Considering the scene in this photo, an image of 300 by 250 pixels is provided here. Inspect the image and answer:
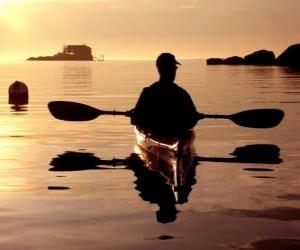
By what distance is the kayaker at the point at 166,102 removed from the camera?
54.0 ft

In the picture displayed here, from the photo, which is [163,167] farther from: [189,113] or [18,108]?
[18,108]

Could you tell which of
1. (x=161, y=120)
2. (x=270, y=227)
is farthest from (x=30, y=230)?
(x=161, y=120)

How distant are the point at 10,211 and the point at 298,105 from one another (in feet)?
102

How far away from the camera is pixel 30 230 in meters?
10.5

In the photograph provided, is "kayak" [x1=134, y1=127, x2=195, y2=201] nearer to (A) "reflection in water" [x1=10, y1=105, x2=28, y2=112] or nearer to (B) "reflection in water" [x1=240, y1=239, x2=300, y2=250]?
(B) "reflection in water" [x1=240, y1=239, x2=300, y2=250]

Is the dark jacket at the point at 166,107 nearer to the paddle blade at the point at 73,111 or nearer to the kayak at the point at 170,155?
the kayak at the point at 170,155

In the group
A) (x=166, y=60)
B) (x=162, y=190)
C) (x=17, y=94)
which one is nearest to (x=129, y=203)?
(x=162, y=190)

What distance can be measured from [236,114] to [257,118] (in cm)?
69

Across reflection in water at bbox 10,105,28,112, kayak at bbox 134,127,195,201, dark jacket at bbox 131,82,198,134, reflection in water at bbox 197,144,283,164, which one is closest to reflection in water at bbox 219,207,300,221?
kayak at bbox 134,127,195,201

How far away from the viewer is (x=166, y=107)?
16.6 meters

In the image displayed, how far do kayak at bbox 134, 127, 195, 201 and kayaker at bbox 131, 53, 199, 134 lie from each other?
16.2 inches

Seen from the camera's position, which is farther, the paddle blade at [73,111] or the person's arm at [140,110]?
the paddle blade at [73,111]

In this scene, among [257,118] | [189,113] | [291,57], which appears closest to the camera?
[189,113]

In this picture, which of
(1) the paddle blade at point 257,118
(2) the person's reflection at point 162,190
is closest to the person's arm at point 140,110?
(2) the person's reflection at point 162,190
